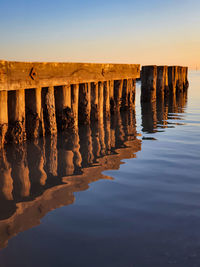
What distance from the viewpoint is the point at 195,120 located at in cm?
1086

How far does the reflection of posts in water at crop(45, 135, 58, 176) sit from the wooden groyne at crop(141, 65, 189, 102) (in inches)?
388

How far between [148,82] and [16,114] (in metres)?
10.9

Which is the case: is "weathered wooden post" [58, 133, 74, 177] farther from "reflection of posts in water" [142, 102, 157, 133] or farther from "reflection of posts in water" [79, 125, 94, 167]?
"reflection of posts in water" [142, 102, 157, 133]

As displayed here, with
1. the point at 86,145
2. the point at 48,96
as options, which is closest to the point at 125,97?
the point at 48,96

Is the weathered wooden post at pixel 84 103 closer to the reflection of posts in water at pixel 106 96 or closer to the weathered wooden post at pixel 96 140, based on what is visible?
the weathered wooden post at pixel 96 140

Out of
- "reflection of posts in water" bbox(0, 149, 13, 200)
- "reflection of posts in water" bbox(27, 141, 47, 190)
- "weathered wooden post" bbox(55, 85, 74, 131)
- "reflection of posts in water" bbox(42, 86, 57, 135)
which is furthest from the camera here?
"weathered wooden post" bbox(55, 85, 74, 131)

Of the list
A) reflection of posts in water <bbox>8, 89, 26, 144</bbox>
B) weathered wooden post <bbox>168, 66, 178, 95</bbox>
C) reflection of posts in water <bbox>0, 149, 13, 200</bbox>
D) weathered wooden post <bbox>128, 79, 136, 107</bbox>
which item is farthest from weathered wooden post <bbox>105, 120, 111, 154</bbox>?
weathered wooden post <bbox>168, 66, 178, 95</bbox>

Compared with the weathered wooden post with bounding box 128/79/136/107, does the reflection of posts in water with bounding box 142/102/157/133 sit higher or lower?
lower

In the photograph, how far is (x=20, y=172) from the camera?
520 centimetres

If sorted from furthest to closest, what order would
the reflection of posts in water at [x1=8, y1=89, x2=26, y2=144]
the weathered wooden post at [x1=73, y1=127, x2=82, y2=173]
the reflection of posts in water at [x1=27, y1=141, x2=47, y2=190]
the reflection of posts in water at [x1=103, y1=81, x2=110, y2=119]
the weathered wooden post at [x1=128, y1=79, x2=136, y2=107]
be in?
the weathered wooden post at [x1=128, y1=79, x2=136, y2=107], the reflection of posts in water at [x1=103, y1=81, x2=110, y2=119], the reflection of posts in water at [x1=8, y1=89, x2=26, y2=144], the weathered wooden post at [x1=73, y1=127, x2=82, y2=173], the reflection of posts in water at [x1=27, y1=141, x2=47, y2=190]

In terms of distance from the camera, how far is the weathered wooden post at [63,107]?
837 cm

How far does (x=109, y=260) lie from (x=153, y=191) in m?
1.71

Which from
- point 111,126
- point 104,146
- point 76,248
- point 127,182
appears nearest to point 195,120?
point 111,126

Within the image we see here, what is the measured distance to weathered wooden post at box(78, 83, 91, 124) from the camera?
944cm
